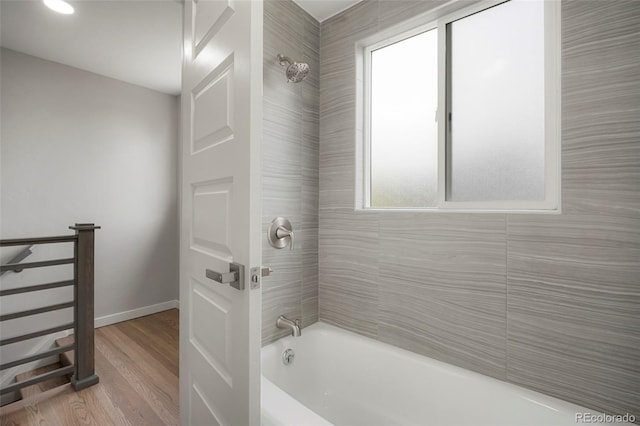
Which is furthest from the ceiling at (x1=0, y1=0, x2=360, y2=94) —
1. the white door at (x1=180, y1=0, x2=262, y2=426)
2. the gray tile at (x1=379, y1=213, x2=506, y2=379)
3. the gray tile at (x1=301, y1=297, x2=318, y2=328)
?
the gray tile at (x1=301, y1=297, x2=318, y2=328)

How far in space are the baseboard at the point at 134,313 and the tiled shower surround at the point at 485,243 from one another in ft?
7.71

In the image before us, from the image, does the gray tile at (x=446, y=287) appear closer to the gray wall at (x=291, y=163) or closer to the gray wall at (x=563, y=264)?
the gray wall at (x=563, y=264)

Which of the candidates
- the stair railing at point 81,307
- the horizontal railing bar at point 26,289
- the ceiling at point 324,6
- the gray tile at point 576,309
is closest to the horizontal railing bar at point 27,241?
the stair railing at point 81,307

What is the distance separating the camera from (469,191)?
1.48 meters

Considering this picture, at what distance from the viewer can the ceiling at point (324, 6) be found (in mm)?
1738

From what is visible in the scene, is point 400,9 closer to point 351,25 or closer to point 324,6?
point 351,25

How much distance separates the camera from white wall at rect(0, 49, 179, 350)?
244 cm

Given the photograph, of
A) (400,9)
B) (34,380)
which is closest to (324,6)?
(400,9)

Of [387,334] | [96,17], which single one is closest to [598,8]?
[387,334]

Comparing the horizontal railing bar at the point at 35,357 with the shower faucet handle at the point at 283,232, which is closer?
the shower faucet handle at the point at 283,232

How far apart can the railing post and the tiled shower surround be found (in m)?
→ 1.41

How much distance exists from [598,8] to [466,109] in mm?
551

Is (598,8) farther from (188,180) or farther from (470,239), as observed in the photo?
(188,180)

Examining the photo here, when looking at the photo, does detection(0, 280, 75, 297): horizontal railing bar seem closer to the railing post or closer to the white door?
the railing post
